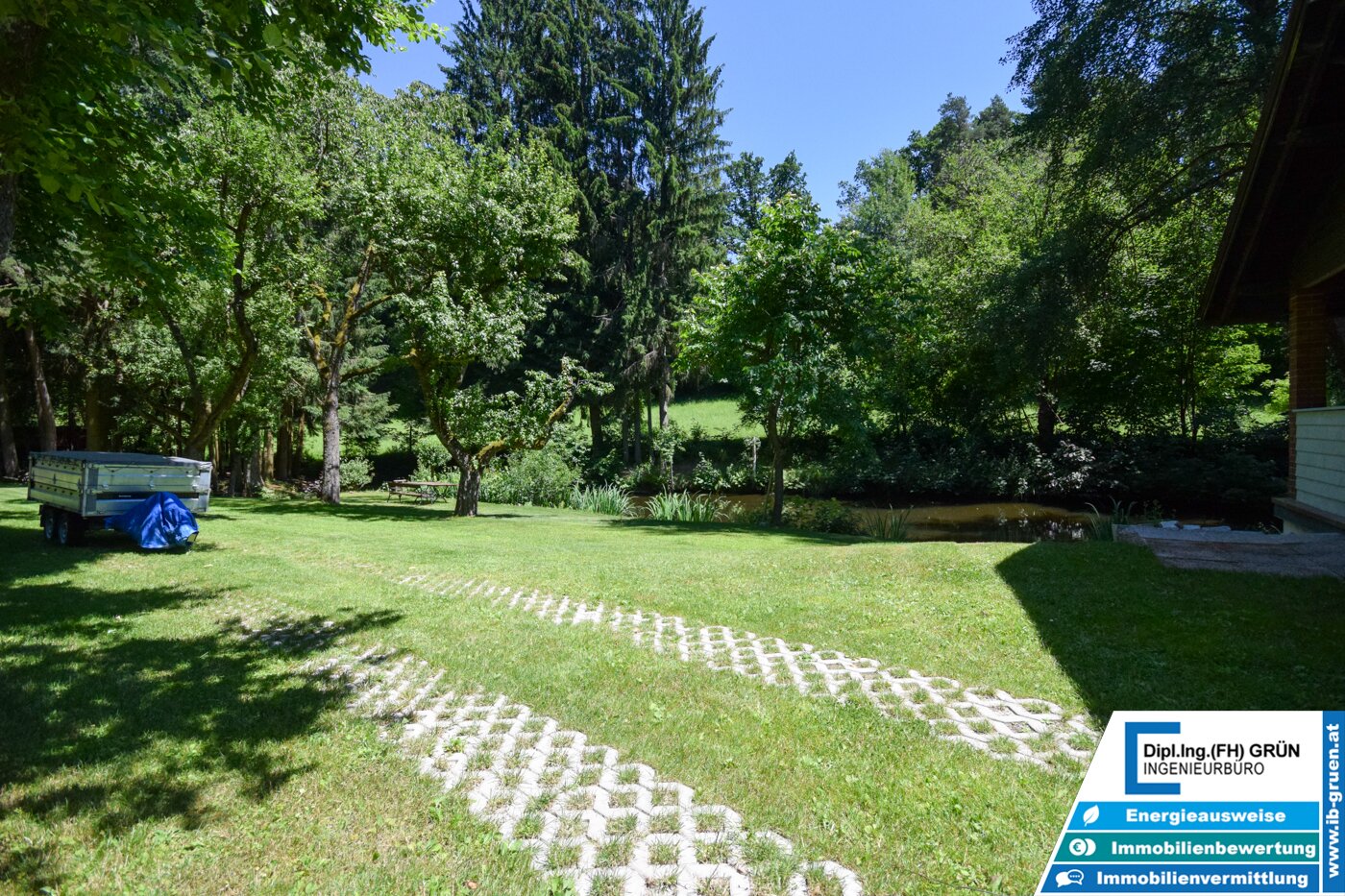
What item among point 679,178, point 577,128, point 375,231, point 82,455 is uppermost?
point 577,128

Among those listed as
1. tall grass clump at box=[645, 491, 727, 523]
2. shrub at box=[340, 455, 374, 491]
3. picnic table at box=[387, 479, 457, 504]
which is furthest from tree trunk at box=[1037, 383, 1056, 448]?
shrub at box=[340, 455, 374, 491]

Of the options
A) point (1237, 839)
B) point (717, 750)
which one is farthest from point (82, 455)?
point (1237, 839)

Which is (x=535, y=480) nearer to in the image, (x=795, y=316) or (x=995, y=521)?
(x=795, y=316)

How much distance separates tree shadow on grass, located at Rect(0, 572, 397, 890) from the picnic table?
1592 cm

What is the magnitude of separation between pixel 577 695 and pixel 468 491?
13781mm

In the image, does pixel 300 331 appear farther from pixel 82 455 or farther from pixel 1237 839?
pixel 1237 839

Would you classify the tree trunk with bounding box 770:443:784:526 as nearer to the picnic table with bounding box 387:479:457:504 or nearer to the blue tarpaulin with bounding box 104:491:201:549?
the picnic table with bounding box 387:479:457:504

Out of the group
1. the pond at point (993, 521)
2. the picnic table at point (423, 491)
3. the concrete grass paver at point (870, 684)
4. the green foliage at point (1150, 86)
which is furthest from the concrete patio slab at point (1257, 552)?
the picnic table at point (423, 491)

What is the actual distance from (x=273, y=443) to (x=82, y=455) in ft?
69.7

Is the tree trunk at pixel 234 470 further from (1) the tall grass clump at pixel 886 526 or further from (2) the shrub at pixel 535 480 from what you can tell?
(1) the tall grass clump at pixel 886 526

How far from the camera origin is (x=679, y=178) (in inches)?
1126

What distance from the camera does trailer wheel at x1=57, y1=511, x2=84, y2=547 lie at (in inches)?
407

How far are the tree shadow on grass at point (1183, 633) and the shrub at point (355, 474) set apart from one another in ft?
87.3

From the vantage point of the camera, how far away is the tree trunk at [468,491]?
696 inches
